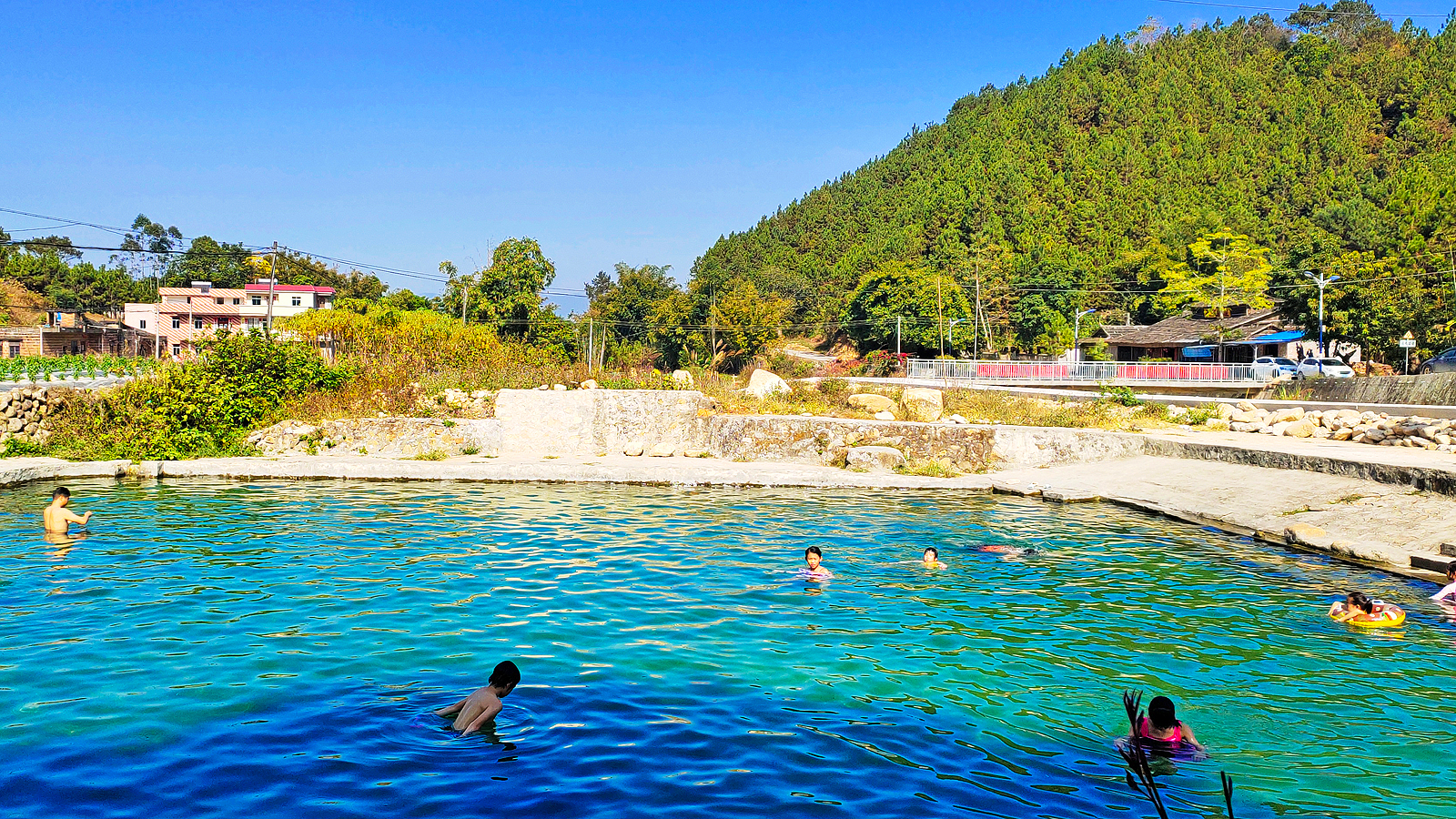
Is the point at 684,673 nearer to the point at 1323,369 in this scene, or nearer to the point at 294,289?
the point at 1323,369

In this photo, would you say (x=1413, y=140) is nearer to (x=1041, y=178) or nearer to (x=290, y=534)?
(x=1041, y=178)

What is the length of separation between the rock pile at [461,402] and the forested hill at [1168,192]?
37.5m

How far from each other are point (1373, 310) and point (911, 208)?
7033cm

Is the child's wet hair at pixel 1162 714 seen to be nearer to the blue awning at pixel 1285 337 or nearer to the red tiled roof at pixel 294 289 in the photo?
the blue awning at pixel 1285 337

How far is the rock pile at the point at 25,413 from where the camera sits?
2300cm

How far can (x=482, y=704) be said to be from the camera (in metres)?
7.11

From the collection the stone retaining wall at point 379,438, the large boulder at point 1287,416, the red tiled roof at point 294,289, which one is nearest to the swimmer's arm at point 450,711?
the stone retaining wall at point 379,438

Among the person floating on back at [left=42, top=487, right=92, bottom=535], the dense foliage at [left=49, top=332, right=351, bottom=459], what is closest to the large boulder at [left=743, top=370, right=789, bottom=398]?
the dense foliage at [left=49, top=332, right=351, bottom=459]

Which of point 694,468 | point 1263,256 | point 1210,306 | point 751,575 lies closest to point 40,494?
point 694,468

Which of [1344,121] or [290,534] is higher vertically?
[1344,121]

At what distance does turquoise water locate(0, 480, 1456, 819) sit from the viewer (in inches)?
244

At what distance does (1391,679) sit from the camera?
28.3ft

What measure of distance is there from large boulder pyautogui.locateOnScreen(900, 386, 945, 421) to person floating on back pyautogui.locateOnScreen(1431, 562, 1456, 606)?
54.3 ft

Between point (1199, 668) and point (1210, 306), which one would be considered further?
point (1210, 306)
